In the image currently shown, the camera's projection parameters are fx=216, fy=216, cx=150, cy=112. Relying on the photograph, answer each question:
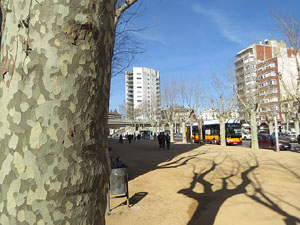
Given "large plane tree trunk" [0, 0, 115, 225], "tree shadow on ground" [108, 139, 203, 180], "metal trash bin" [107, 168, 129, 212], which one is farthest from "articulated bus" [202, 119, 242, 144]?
"large plane tree trunk" [0, 0, 115, 225]

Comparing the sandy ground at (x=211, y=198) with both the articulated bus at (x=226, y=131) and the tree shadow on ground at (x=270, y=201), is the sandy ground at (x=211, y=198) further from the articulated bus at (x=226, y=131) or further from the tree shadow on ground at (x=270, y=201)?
the articulated bus at (x=226, y=131)

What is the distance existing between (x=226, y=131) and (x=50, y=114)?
25604 mm

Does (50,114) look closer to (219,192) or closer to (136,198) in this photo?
(136,198)

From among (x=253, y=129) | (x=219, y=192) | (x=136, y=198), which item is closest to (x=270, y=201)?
(x=219, y=192)

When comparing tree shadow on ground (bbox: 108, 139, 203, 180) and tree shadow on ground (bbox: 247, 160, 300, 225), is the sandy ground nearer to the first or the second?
tree shadow on ground (bbox: 247, 160, 300, 225)

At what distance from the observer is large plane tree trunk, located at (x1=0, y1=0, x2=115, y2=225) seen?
0.79 m

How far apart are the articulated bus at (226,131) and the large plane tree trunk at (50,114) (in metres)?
25.1

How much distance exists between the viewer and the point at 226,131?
24.7m

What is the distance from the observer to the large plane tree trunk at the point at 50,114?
79 centimetres

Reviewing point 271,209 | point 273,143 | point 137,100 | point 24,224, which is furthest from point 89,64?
point 137,100

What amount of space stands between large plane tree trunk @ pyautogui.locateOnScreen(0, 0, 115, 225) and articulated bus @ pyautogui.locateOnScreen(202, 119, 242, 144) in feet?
82.2

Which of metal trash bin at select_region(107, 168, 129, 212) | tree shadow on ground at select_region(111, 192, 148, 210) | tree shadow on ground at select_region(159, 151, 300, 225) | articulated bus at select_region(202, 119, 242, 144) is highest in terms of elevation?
articulated bus at select_region(202, 119, 242, 144)

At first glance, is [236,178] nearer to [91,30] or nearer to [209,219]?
[209,219]

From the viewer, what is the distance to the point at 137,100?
103 meters
